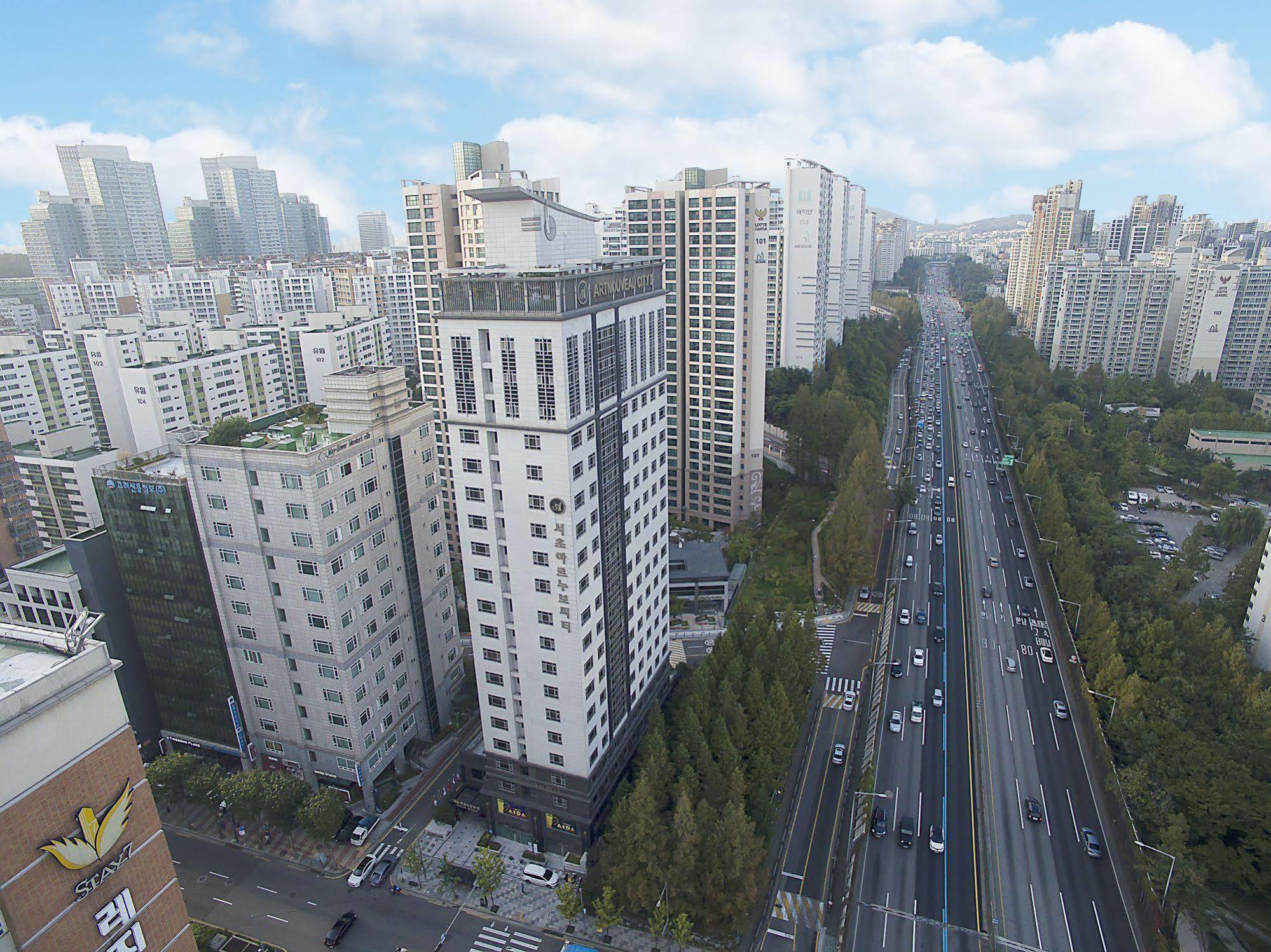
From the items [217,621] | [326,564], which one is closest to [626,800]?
[326,564]

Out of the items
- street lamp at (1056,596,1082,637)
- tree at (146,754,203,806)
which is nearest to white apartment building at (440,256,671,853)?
tree at (146,754,203,806)

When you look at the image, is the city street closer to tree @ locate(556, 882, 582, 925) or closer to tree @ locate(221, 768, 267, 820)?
tree @ locate(556, 882, 582, 925)

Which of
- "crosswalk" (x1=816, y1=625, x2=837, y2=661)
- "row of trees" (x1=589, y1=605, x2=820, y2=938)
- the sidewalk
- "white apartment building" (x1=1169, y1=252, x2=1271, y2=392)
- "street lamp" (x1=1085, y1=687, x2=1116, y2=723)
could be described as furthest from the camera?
"white apartment building" (x1=1169, y1=252, x2=1271, y2=392)

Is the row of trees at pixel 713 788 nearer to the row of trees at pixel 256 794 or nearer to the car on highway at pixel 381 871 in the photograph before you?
the car on highway at pixel 381 871

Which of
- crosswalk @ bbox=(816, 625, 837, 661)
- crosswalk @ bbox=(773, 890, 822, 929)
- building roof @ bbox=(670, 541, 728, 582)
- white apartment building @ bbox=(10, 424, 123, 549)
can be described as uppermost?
white apartment building @ bbox=(10, 424, 123, 549)

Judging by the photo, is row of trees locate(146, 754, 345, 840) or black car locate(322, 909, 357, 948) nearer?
black car locate(322, 909, 357, 948)

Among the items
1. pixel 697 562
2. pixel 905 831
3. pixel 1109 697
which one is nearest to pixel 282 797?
pixel 905 831

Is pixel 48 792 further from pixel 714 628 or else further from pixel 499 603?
pixel 714 628
